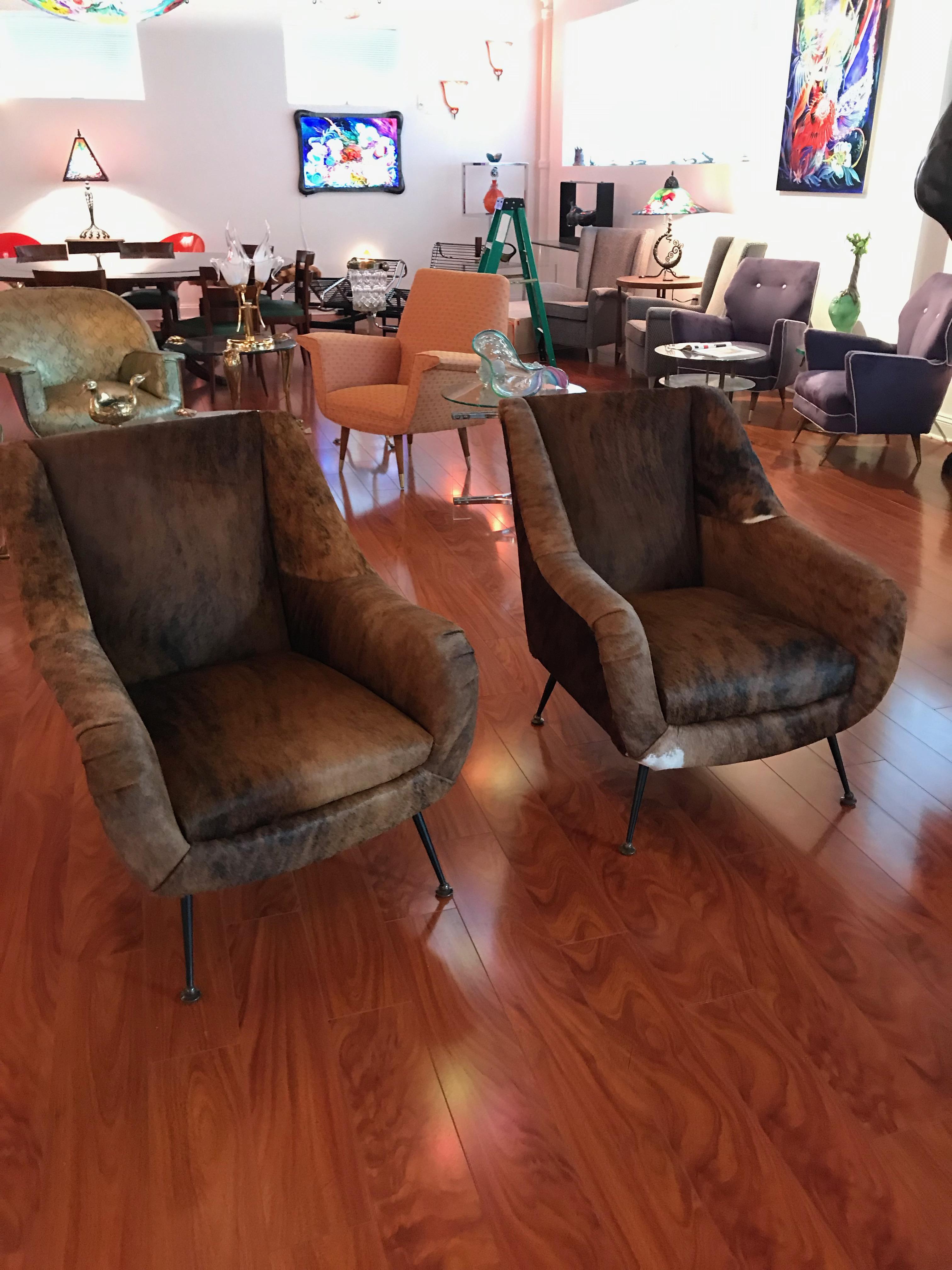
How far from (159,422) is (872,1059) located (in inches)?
70.2

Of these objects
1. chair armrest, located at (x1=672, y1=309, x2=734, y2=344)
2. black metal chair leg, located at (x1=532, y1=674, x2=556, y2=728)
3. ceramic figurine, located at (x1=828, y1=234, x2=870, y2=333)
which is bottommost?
black metal chair leg, located at (x1=532, y1=674, x2=556, y2=728)

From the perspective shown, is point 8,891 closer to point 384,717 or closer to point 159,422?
point 384,717

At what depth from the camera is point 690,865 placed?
6.89 feet

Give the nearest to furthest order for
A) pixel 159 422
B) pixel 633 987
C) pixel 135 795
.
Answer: pixel 135 795 → pixel 633 987 → pixel 159 422

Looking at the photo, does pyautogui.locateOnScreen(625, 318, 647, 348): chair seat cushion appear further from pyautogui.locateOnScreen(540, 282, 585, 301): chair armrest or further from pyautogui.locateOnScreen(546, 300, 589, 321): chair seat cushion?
pyautogui.locateOnScreen(540, 282, 585, 301): chair armrest

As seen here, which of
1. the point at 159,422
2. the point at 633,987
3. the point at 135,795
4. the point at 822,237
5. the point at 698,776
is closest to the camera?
the point at 135,795

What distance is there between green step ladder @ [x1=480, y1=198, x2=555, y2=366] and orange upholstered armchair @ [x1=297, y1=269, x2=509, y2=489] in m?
1.94

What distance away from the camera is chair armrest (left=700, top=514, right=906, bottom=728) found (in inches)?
81.4

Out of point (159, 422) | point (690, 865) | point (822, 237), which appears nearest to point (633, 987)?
point (690, 865)

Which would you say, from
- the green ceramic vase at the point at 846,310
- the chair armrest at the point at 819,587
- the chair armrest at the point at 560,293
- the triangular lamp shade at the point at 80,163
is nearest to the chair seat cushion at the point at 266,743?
the chair armrest at the point at 819,587

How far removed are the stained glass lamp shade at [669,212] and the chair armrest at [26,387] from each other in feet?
14.3

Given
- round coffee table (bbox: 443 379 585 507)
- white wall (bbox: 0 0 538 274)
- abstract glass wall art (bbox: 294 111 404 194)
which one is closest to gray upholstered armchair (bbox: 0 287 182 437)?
round coffee table (bbox: 443 379 585 507)

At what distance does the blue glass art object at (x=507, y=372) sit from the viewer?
3.84 m

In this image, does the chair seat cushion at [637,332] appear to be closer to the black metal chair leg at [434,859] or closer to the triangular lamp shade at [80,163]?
the triangular lamp shade at [80,163]
